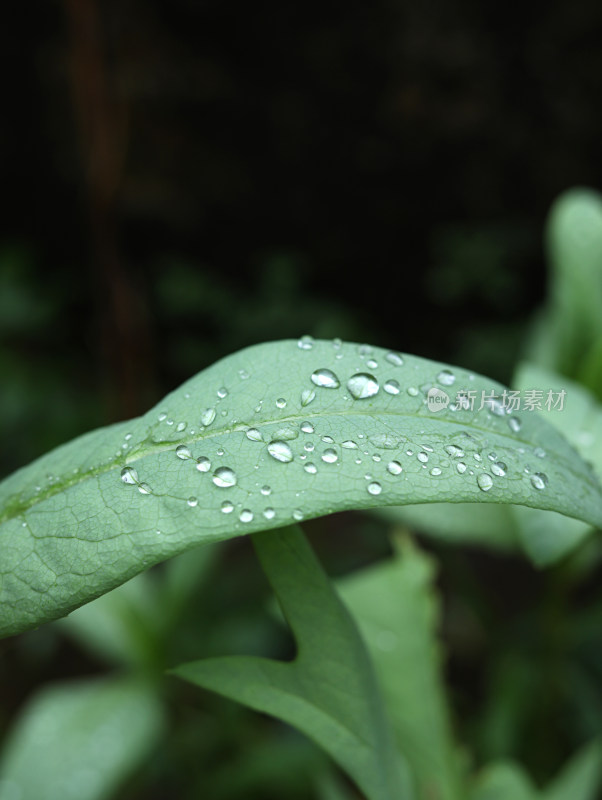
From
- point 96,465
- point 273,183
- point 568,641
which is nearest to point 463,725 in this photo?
point 568,641

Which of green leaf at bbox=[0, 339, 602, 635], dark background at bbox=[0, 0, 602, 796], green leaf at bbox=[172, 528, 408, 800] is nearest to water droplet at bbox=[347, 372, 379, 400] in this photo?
green leaf at bbox=[0, 339, 602, 635]

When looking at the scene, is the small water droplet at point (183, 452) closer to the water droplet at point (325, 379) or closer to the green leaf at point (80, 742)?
the water droplet at point (325, 379)

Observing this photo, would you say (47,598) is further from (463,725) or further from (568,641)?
(463,725)

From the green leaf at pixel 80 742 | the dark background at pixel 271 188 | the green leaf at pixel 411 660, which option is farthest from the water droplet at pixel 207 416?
the dark background at pixel 271 188

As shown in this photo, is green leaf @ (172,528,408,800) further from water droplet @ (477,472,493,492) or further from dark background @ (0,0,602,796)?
dark background @ (0,0,602,796)

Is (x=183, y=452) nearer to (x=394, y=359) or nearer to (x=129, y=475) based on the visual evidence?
(x=129, y=475)

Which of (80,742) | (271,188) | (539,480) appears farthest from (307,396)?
(271,188)
